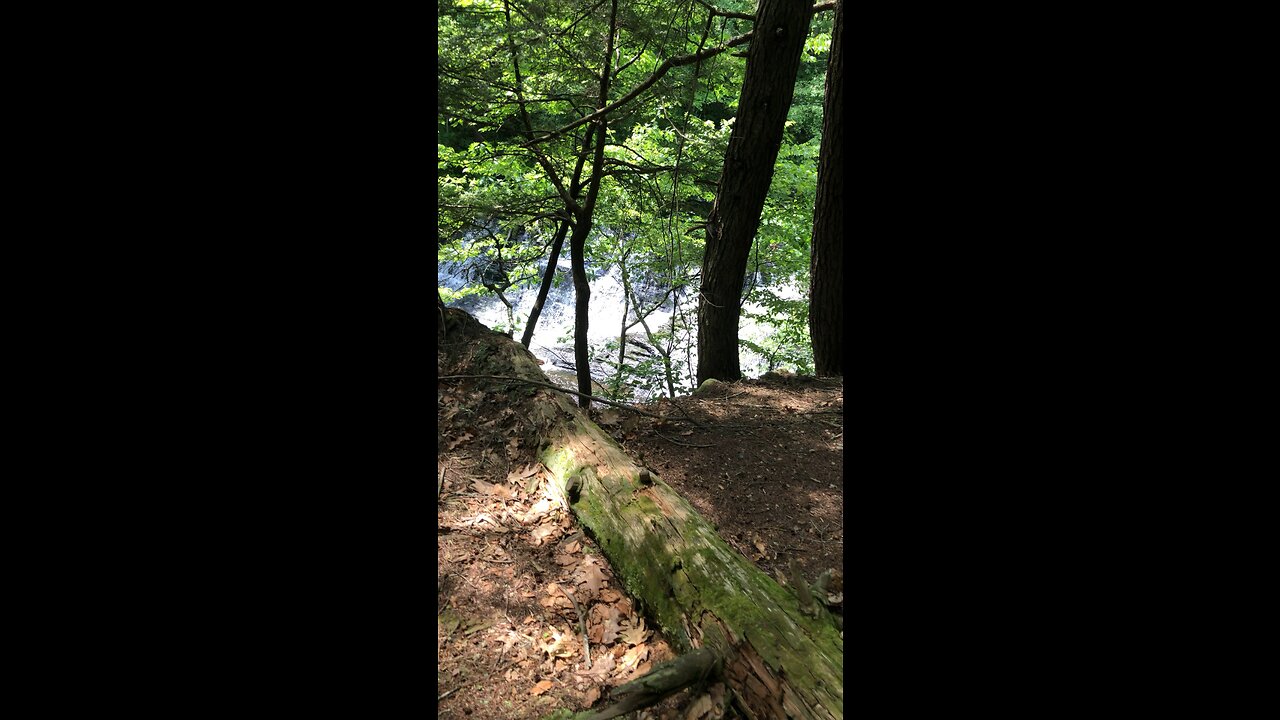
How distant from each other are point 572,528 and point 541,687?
51.1 inches

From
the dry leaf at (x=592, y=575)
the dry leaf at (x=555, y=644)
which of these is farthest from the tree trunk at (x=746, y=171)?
the dry leaf at (x=555, y=644)

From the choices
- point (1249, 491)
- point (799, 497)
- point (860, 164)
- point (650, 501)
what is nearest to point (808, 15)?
point (799, 497)

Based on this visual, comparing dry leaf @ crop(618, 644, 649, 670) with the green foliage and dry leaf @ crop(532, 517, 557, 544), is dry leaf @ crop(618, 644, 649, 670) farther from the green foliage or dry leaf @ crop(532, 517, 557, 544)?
the green foliage

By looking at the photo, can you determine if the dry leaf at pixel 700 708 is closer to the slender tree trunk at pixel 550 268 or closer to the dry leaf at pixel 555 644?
the dry leaf at pixel 555 644

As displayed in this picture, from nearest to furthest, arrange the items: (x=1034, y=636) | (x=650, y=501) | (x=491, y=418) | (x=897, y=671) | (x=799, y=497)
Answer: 1. (x=1034, y=636)
2. (x=897, y=671)
3. (x=650, y=501)
4. (x=799, y=497)
5. (x=491, y=418)

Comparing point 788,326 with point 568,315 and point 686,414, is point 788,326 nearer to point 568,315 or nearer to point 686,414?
point 686,414

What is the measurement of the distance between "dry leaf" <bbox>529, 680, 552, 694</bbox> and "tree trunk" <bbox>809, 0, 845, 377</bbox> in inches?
199

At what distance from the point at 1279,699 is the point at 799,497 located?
172 inches

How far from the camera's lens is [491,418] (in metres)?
5.43

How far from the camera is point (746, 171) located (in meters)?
7.32

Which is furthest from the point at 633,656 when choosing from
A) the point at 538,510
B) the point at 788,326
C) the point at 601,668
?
the point at 788,326

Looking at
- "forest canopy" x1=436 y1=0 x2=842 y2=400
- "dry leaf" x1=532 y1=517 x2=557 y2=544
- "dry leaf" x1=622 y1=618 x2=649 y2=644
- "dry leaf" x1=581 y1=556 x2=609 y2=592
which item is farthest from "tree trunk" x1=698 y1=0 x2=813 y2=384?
"dry leaf" x1=622 y1=618 x2=649 y2=644

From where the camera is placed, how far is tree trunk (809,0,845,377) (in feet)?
24.2
